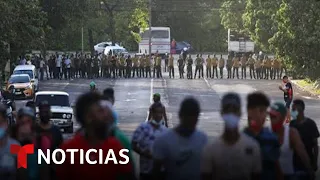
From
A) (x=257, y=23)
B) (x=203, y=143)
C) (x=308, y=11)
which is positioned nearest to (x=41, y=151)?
(x=203, y=143)

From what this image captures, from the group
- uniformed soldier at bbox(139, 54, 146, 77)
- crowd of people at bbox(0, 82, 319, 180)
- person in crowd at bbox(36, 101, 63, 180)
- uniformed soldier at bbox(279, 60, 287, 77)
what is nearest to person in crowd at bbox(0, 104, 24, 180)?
crowd of people at bbox(0, 82, 319, 180)

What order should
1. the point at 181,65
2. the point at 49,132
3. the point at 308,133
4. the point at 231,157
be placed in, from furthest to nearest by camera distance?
the point at 181,65 < the point at 308,133 < the point at 49,132 < the point at 231,157

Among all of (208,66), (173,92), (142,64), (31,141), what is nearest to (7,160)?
(31,141)

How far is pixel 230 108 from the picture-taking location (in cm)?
1098

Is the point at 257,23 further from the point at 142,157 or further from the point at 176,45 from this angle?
the point at 142,157

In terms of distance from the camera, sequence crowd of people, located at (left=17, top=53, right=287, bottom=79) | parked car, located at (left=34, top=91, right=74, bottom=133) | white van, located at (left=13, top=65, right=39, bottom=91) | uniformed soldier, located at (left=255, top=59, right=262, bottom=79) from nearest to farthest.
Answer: parked car, located at (left=34, top=91, right=74, bottom=133), white van, located at (left=13, top=65, right=39, bottom=91), crowd of people, located at (left=17, top=53, right=287, bottom=79), uniformed soldier, located at (left=255, top=59, right=262, bottom=79)

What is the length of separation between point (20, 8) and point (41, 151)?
40.1 metres

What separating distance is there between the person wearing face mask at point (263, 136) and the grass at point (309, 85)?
40.1 meters

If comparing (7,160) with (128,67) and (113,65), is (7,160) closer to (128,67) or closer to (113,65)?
(113,65)

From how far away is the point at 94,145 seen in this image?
30.3 feet

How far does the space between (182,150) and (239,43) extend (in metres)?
79.7

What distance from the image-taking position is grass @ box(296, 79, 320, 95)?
51.9 m

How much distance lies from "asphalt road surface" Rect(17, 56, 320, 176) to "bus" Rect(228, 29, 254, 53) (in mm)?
21316

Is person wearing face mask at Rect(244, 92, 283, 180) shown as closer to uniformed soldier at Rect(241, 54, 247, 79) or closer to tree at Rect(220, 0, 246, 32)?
uniformed soldier at Rect(241, 54, 247, 79)
